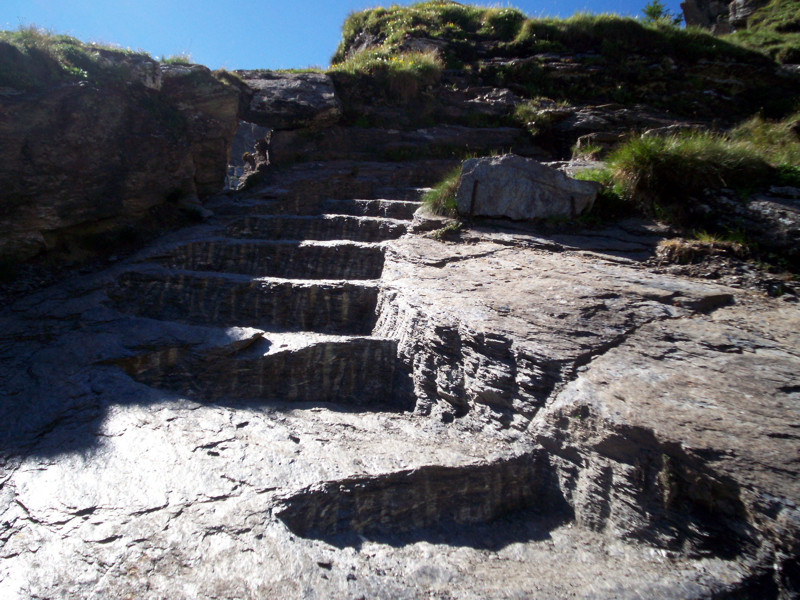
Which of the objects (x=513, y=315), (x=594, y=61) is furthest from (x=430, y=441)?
(x=594, y=61)

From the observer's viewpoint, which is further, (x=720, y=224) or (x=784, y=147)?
(x=784, y=147)

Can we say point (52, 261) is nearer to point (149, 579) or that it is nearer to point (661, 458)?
point (149, 579)

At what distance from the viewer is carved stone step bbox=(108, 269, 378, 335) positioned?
538 centimetres

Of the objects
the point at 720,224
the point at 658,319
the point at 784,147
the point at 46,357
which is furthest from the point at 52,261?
the point at 784,147

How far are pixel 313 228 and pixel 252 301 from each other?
1.82 meters

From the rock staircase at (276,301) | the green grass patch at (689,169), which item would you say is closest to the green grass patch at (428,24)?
the rock staircase at (276,301)

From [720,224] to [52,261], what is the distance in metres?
7.38

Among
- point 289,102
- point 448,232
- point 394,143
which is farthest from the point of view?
point 394,143

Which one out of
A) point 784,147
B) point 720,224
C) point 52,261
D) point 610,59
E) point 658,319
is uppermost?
point 610,59

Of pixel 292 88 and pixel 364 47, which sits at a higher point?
pixel 364 47

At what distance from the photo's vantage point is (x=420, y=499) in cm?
315

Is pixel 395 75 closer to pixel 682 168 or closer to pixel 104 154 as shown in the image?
pixel 104 154

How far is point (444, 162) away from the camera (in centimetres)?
883

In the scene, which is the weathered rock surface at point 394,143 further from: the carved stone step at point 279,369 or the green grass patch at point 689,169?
the carved stone step at point 279,369
